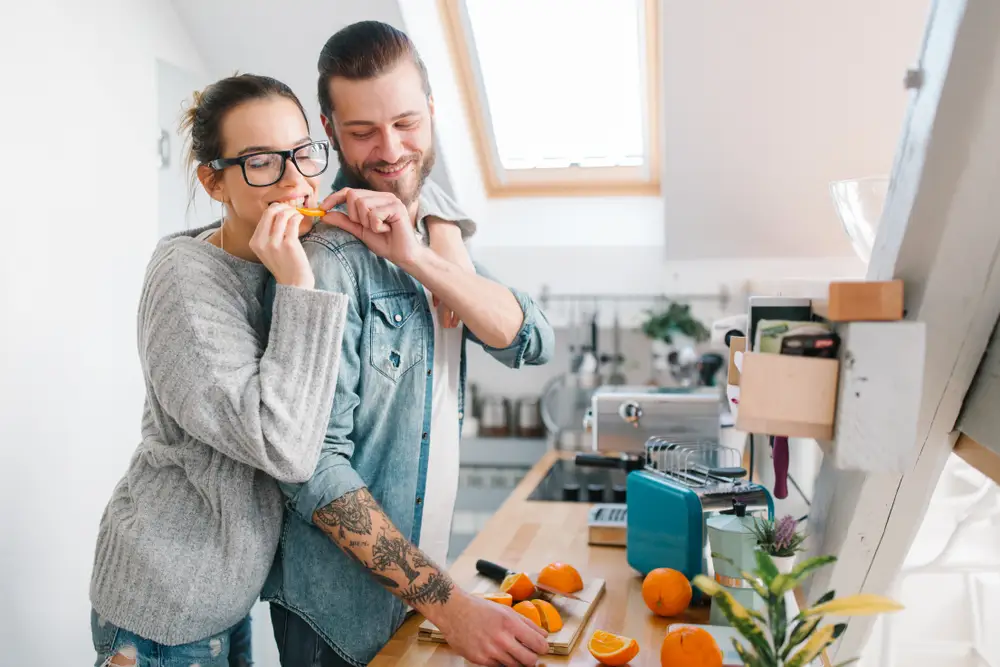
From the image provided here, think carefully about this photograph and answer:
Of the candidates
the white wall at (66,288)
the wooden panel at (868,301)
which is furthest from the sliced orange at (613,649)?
the white wall at (66,288)

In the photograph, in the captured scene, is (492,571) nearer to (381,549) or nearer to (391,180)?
(381,549)

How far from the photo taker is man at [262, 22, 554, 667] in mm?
1286

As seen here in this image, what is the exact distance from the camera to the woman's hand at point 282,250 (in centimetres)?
122

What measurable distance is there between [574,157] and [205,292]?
2.47 metres

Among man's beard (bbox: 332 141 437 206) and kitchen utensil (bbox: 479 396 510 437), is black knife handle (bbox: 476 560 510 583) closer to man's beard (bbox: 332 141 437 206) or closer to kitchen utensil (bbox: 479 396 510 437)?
man's beard (bbox: 332 141 437 206)

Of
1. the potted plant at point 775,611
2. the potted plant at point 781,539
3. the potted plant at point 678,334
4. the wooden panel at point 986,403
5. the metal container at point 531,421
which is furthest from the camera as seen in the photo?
the metal container at point 531,421

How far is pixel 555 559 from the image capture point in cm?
199

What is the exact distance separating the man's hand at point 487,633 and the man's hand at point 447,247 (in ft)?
1.47

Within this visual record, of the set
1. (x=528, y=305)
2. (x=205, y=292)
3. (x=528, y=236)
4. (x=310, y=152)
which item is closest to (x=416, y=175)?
(x=310, y=152)

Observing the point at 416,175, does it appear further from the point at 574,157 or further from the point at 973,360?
the point at 574,157

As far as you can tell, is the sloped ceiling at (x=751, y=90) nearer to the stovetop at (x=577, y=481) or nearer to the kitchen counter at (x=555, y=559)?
the stovetop at (x=577, y=481)

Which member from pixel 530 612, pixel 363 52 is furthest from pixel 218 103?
pixel 530 612

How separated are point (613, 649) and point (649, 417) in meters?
1.26

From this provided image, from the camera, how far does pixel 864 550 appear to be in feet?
3.76
